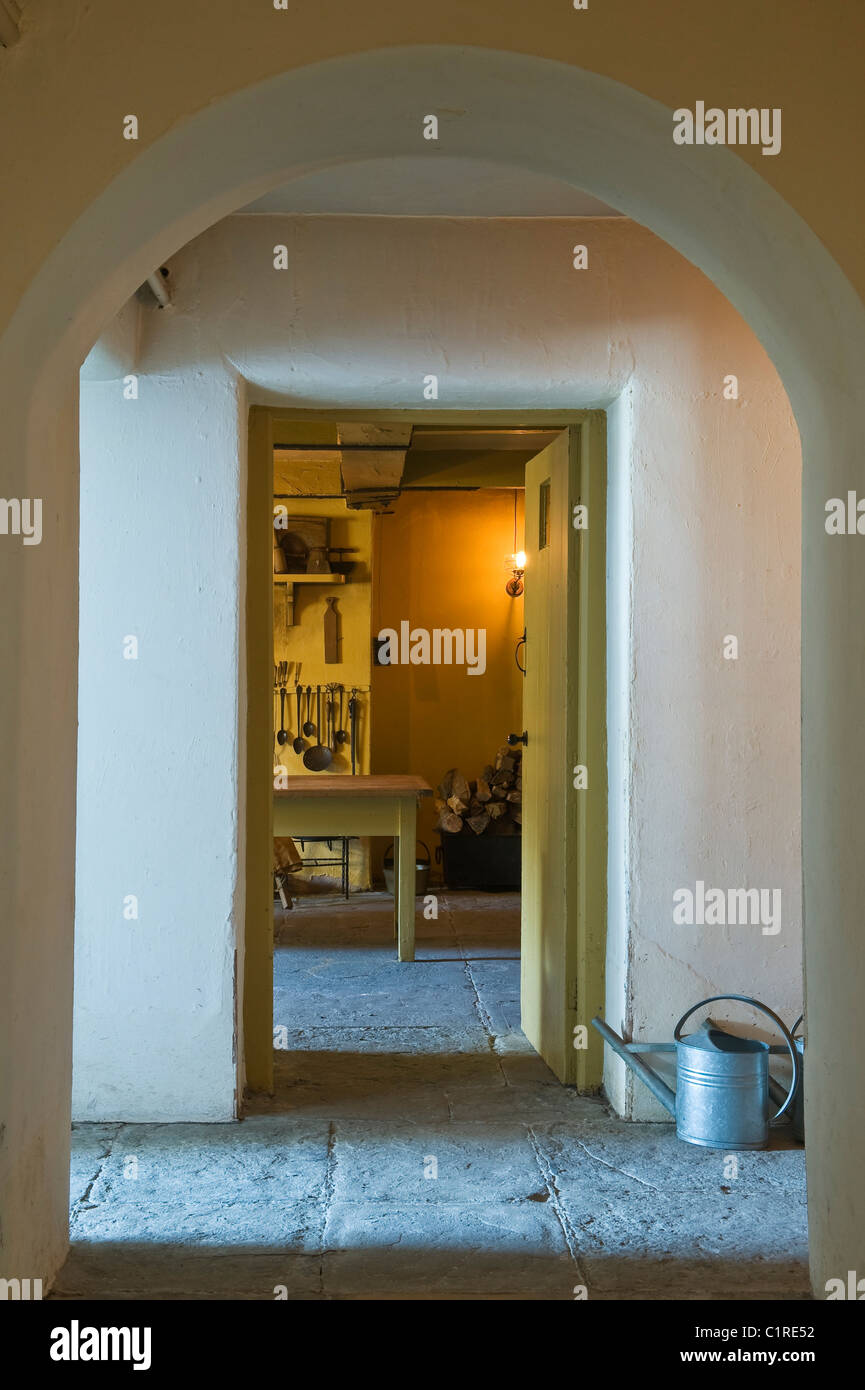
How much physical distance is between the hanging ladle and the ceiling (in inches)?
201

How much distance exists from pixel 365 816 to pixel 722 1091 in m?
3.13

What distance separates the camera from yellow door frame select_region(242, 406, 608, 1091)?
402 cm

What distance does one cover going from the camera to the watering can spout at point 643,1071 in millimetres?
3561

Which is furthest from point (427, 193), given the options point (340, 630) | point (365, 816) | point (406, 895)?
point (340, 630)

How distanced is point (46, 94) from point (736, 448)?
2.49m

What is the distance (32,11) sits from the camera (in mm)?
2035

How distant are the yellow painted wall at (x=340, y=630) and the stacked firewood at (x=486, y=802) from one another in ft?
2.25

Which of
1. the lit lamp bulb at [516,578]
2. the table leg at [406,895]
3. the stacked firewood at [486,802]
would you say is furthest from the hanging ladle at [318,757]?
the table leg at [406,895]

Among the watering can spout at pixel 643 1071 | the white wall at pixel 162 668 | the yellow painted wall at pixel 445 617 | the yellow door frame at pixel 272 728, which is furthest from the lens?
the yellow painted wall at pixel 445 617

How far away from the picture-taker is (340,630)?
28.1 feet

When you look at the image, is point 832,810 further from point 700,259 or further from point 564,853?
point 564,853

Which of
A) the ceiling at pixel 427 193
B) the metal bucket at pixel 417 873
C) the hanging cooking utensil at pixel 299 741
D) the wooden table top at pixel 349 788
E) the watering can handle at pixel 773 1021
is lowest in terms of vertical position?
the metal bucket at pixel 417 873

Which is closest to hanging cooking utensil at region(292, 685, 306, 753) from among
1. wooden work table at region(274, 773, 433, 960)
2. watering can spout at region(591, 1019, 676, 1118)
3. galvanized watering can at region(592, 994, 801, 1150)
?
wooden work table at region(274, 773, 433, 960)

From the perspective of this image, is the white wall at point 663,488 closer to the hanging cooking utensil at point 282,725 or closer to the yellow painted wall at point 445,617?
the hanging cooking utensil at point 282,725
